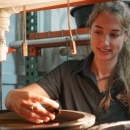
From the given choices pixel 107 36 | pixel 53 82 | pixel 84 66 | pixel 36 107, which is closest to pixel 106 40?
pixel 107 36

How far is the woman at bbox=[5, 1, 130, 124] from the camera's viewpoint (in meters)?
1.17

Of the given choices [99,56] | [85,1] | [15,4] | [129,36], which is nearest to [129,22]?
[129,36]

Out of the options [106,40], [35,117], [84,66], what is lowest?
[35,117]

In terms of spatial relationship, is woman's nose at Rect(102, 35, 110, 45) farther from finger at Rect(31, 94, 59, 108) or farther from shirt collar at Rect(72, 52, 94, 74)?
finger at Rect(31, 94, 59, 108)

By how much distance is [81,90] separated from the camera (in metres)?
1.22

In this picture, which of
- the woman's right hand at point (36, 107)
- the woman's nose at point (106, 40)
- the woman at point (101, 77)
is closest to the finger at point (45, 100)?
the woman's right hand at point (36, 107)

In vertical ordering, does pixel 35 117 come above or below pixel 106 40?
below

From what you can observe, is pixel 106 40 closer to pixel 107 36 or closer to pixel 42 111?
pixel 107 36

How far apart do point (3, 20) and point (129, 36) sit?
0.72 meters

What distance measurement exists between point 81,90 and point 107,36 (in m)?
0.26

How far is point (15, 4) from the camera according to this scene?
790 millimetres

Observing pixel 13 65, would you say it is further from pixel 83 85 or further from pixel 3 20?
pixel 3 20

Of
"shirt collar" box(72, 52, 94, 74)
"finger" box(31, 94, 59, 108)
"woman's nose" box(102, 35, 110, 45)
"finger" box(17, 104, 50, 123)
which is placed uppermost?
"woman's nose" box(102, 35, 110, 45)

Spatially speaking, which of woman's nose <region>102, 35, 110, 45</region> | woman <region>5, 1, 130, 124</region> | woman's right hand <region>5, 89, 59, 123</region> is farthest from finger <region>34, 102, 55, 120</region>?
Result: woman's nose <region>102, 35, 110, 45</region>
